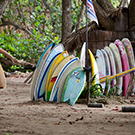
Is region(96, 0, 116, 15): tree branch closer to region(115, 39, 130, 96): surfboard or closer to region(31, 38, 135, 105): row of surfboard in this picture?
region(115, 39, 130, 96): surfboard

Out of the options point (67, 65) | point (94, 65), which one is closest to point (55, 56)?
point (67, 65)

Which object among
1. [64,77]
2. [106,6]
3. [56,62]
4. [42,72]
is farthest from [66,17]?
[64,77]

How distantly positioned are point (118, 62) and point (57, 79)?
78.2 inches

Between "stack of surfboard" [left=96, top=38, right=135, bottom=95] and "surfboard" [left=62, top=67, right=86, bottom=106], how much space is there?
60.7 inches

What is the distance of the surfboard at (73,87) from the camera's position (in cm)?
384

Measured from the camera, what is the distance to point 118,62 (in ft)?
18.0

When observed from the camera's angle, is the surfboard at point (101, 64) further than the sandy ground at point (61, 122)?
Yes

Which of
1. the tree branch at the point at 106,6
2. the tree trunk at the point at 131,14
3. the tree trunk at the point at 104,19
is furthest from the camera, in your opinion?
the tree branch at the point at 106,6

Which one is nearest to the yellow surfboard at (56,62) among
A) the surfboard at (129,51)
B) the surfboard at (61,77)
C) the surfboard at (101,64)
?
the surfboard at (61,77)

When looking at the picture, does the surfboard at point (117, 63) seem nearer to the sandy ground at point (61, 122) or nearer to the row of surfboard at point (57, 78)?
the row of surfboard at point (57, 78)

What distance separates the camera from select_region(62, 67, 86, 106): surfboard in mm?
3842

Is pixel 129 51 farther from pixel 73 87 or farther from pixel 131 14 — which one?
pixel 73 87

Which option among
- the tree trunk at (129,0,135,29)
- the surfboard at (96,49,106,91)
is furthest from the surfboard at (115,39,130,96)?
the tree trunk at (129,0,135,29)

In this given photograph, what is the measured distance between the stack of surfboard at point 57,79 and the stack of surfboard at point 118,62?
1434 mm
